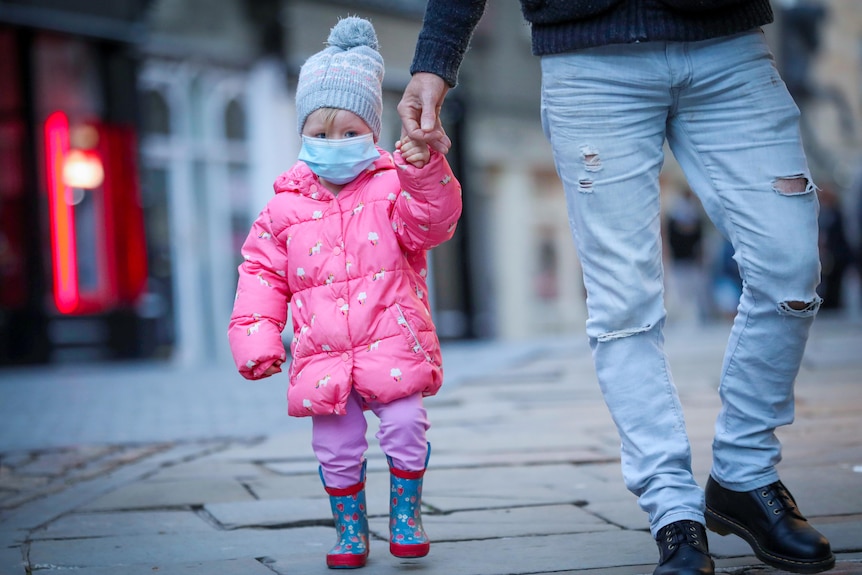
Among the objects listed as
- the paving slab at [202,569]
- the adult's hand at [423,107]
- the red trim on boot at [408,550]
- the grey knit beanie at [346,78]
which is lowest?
the paving slab at [202,569]

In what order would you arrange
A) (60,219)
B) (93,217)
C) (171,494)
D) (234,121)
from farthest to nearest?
(234,121) < (93,217) < (60,219) < (171,494)

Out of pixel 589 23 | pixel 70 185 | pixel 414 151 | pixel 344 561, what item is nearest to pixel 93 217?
pixel 70 185

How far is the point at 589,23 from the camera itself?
9.18 ft

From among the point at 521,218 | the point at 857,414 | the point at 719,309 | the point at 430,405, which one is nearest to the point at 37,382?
the point at 430,405

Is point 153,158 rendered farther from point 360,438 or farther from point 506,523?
point 360,438

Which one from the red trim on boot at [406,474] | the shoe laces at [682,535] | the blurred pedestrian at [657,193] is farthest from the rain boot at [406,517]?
the shoe laces at [682,535]

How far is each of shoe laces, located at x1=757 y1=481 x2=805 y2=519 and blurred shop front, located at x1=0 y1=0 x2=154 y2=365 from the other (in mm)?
9369

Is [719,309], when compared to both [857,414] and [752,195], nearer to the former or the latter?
[857,414]

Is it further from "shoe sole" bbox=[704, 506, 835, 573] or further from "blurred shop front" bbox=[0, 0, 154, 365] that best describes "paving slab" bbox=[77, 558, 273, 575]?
"blurred shop front" bbox=[0, 0, 154, 365]

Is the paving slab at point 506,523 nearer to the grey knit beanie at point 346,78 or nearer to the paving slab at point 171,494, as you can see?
the paving slab at point 171,494

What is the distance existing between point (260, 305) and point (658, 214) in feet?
3.25

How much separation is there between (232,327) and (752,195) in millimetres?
1263

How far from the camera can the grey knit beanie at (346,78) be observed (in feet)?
10.5

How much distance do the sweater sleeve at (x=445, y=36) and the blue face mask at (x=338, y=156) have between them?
35 centimetres
